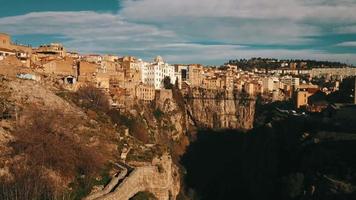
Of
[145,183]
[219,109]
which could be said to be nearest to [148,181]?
[145,183]

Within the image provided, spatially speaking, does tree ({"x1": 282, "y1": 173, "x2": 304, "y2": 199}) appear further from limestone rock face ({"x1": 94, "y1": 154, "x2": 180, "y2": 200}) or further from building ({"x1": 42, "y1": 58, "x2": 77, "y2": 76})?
building ({"x1": 42, "y1": 58, "x2": 77, "y2": 76})

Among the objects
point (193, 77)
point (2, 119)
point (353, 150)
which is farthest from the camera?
point (193, 77)

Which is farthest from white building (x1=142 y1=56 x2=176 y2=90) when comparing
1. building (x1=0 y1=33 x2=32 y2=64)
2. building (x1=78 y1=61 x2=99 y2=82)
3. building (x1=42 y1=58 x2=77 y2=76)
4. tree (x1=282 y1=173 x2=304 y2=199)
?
tree (x1=282 y1=173 x2=304 y2=199)

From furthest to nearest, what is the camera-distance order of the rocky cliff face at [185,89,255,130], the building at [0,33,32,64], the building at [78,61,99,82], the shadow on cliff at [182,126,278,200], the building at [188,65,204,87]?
the building at [188,65,204,87], the rocky cliff face at [185,89,255,130], the shadow on cliff at [182,126,278,200], the building at [78,61,99,82], the building at [0,33,32,64]

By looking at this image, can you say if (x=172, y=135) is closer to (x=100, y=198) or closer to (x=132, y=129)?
(x=132, y=129)

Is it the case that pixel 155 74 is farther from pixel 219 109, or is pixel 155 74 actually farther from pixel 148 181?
pixel 148 181

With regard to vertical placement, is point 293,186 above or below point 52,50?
below

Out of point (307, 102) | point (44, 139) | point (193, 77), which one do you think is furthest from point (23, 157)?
point (193, 77)
